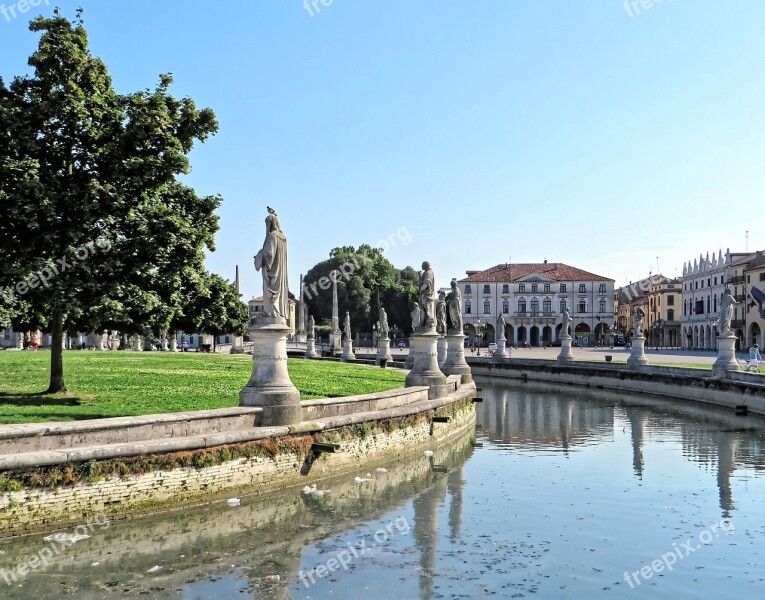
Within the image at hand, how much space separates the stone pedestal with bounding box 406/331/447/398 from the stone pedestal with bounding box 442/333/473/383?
25.1 feet

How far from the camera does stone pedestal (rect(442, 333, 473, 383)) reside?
2892cm

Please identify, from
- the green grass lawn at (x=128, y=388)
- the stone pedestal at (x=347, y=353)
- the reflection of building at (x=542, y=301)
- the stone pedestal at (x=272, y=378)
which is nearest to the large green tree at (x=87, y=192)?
the green grass lawn at (x=128, y=388)

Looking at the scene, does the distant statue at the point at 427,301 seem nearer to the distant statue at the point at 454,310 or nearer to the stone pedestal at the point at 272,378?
the distant statue at the point at 454,310

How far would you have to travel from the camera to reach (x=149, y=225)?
15344 mm

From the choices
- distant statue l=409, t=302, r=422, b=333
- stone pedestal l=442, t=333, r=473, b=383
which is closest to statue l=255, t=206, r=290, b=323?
distant statue l=409, t=302, r=422, b=333

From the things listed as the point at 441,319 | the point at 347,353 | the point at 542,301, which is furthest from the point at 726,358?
the point at 542,301

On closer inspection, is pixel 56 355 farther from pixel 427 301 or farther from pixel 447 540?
pixel 447 540

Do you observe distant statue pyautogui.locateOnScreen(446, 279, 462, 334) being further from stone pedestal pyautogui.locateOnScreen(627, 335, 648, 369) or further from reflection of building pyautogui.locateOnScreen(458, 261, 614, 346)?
reflection of building pyautogui.locateOnScreen(458, 261, 614, 346)

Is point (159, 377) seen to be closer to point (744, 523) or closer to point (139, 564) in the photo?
point (139, 564)

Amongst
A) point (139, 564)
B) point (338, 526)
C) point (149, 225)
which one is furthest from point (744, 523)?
point (149, 225)

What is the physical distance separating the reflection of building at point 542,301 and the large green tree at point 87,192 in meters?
98.1

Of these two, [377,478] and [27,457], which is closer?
[27,457]

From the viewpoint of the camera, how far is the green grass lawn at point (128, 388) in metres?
14.3

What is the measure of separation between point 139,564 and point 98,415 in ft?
16.4
